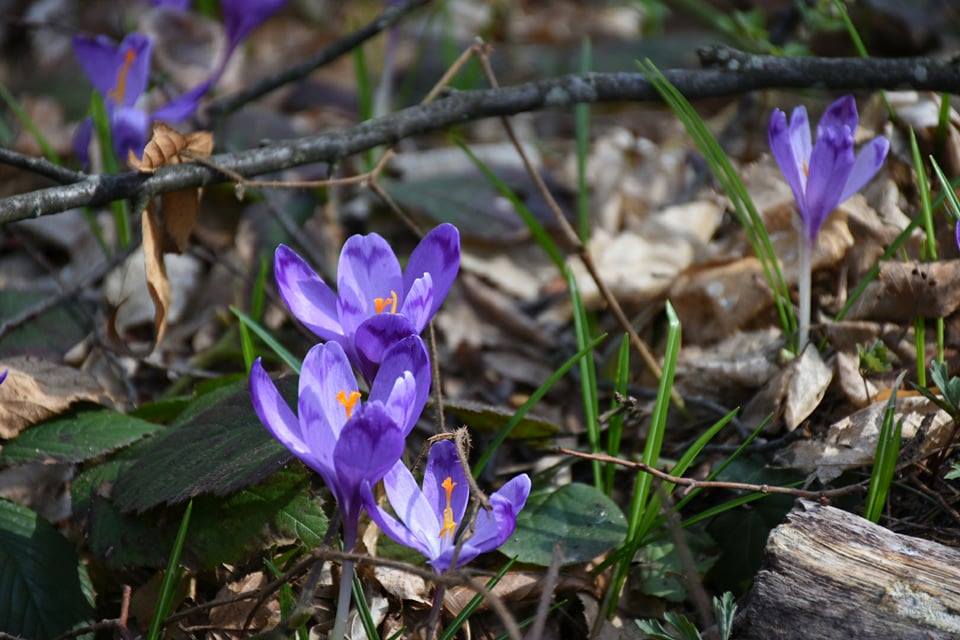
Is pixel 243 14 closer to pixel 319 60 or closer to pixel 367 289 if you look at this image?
pixel 319 60

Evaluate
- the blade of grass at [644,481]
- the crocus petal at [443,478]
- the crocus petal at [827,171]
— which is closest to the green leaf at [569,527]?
the blade of grass at [644,481]

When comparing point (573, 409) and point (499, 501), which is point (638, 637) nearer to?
point (499, 501)

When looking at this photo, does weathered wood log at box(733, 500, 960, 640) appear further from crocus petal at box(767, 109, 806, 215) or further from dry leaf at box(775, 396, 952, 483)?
crocus petal at box(767, 109, 806, 215)

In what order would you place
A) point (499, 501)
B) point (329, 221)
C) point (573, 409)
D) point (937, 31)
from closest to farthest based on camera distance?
point (499, 501) < point (573, 409) < point (329, 221) < point (937, 31)

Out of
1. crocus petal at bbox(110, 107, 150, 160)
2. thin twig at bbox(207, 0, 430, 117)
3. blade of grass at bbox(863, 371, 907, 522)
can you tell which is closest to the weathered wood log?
blade of grass at bbox(863, 371, 907, 522)

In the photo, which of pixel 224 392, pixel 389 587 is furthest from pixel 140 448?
pixel 389 587
